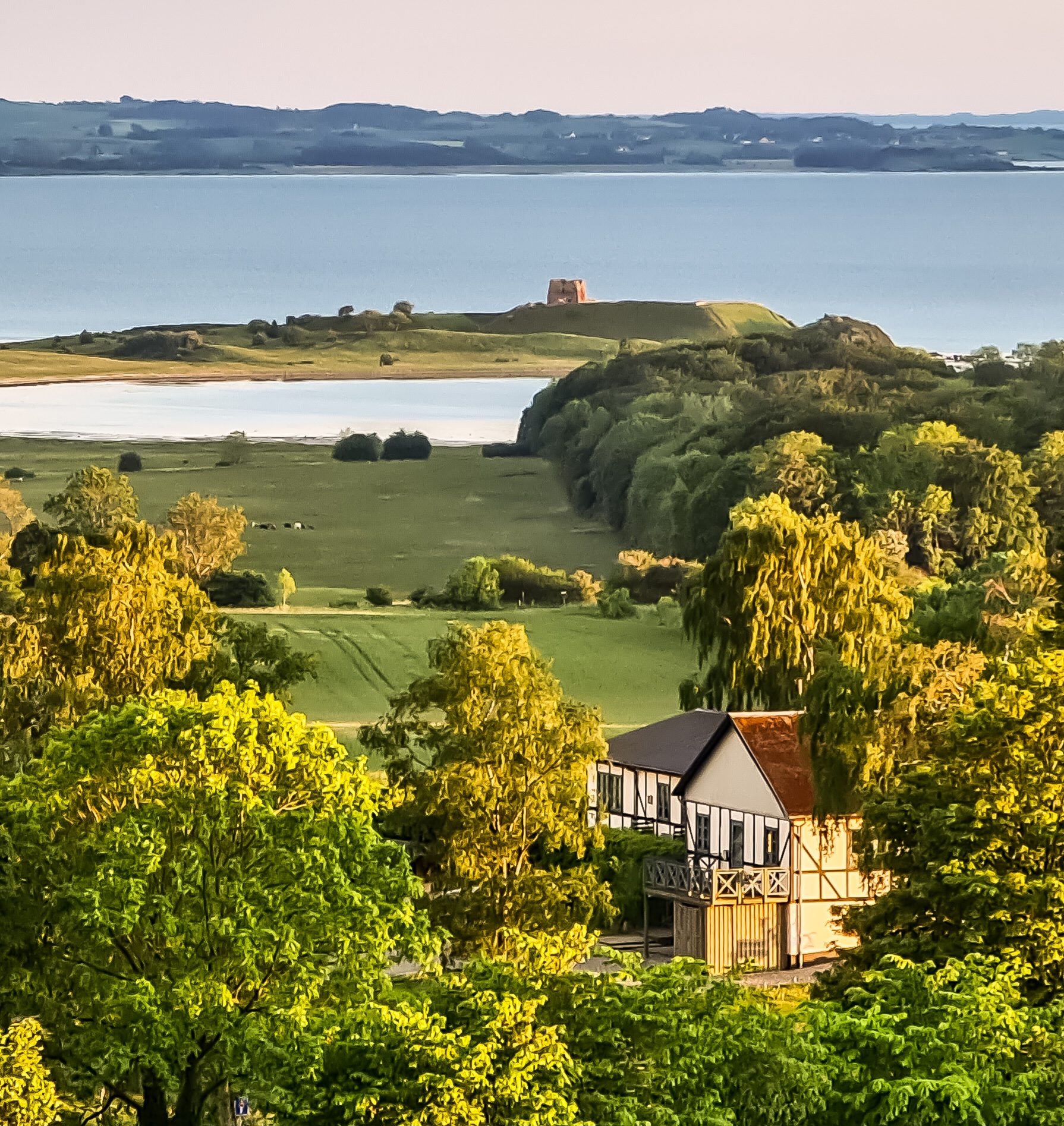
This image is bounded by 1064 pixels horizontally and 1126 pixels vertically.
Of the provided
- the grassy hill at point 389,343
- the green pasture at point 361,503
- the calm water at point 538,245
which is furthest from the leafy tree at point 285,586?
the calm water at point 538,245

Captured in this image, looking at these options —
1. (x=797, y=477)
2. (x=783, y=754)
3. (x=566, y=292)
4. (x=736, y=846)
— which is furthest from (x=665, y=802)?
(x=566, y=292)

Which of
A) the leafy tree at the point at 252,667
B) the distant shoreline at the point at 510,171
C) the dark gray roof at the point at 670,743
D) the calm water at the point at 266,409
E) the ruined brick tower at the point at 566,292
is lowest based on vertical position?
the dark gray roof at the point at 670,743

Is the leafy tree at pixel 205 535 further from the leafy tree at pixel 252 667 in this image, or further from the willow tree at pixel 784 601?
the leafy tree at pixel 252 667

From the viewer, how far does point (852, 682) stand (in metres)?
38.3

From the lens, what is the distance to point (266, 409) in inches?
3888

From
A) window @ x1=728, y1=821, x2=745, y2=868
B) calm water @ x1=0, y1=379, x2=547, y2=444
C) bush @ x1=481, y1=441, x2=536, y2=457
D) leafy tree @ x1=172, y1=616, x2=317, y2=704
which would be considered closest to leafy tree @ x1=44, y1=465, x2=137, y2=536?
calm water @ x1=0, y1=379, x2=547, y2=444

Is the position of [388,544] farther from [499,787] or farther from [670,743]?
[499,787]

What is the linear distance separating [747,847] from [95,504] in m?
33.9

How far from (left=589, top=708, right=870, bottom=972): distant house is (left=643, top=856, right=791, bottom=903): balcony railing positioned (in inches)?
0.6

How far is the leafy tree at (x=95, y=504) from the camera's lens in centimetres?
6825

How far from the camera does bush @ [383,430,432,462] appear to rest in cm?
9575

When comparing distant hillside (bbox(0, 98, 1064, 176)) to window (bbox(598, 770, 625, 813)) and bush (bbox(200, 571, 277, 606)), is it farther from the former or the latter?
window (bbox(598, 770, 625, 813))

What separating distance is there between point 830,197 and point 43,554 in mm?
90143

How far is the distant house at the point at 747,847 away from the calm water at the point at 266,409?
54.2 meters
